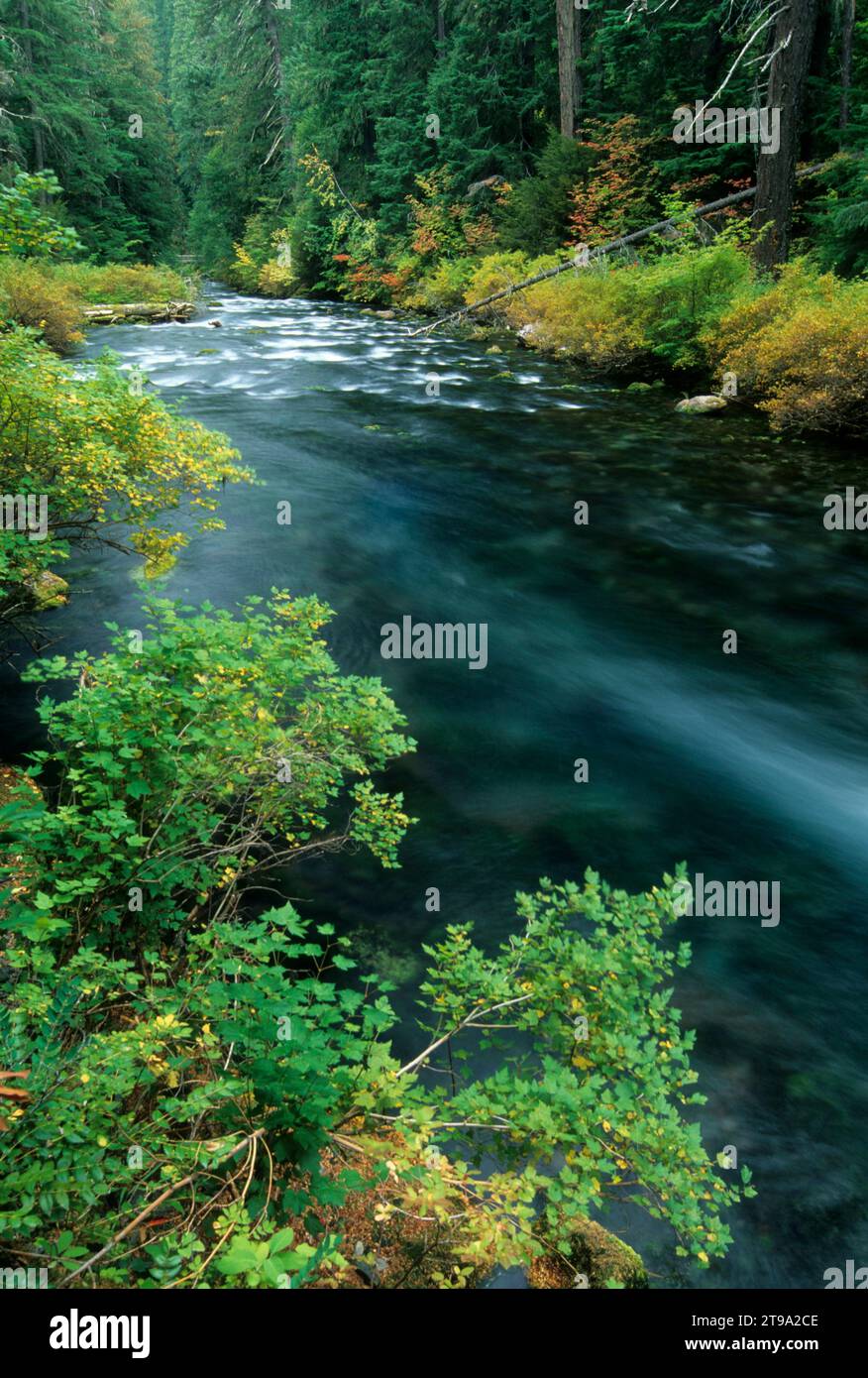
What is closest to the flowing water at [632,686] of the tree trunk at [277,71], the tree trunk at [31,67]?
the tree trunk at [31,67]

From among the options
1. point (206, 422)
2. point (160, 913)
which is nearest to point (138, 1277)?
point (160, 913)

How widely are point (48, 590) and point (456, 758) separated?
454 centimetres

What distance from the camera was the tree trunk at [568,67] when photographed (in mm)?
23719

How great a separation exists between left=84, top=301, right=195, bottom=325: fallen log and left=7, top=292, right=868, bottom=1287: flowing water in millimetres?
12458

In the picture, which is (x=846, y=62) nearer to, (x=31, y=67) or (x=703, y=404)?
(x=703, y=404)

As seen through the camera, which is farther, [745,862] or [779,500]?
[779,500]

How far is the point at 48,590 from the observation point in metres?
7.57
